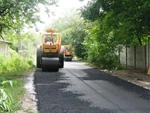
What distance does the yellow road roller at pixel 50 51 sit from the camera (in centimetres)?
2020

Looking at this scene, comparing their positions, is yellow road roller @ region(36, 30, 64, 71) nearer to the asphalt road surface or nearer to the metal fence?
the metal fence

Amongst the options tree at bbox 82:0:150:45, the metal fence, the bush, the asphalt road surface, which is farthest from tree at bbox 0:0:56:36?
the metal fence

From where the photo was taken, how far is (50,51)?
20.5 m

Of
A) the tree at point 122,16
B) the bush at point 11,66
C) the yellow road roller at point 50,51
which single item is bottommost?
the bush at point 11,66

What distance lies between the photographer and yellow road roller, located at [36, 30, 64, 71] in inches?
795

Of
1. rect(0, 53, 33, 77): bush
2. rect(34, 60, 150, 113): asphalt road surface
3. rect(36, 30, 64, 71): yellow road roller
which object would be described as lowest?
rect(34, 60, 150, 113): asphalt road surface

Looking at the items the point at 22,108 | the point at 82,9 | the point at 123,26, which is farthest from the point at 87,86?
the point at 82,9

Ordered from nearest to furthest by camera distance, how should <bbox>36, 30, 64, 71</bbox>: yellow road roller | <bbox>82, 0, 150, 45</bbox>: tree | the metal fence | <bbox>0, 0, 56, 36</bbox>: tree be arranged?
<bbox>0, 0, 56, 36</bbox>: tree
<bbox>82, 0, 150, 45</bbox>: tree
the metal fence
<bbox>36, 30, 64, 71</bbox>: yellow road roller

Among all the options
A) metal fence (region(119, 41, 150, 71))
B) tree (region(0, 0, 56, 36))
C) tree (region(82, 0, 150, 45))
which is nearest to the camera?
tree (region(0, 0, 56, 36))

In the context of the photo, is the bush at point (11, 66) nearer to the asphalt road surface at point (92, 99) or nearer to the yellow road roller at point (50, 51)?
the yellow road roller at point (50, 51)

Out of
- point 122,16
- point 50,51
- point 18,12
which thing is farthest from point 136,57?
point 18,12

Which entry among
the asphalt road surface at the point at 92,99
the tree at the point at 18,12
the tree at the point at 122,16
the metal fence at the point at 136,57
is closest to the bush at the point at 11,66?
the tree at the point at 18,12

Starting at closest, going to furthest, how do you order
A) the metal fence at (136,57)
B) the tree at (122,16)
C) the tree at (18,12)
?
the tree at (18,12)
the tree at (122,16)
the metal fence at (136,57)

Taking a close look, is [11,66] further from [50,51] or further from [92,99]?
[92,99]
